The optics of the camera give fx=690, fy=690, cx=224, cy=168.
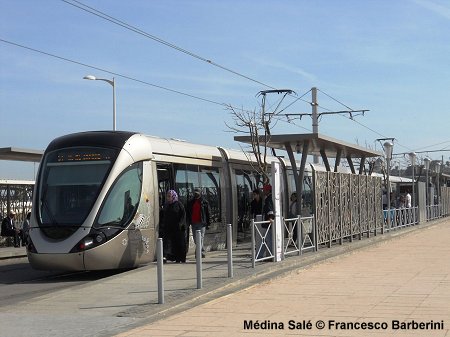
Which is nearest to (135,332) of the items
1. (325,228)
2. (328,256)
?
(328,256)

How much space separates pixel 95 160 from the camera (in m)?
14.9

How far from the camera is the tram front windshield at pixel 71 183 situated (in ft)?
47.3

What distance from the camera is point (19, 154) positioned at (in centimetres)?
2380

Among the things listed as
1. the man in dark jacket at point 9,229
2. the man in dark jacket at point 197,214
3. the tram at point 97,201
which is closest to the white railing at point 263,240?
the man in dark jacket at point 197,214

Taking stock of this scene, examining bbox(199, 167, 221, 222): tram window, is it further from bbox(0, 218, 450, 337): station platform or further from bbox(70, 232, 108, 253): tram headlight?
bbox(70, 232, 108, 253): tram headlight

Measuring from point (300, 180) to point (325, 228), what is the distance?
164 centimetres

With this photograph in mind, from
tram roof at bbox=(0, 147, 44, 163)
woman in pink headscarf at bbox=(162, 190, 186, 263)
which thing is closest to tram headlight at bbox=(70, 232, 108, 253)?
woman in pink headscarf at bbox=(162, 190, 186, 263)

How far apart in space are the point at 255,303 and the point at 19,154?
15.4 meters

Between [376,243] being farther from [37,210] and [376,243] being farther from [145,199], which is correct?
[37,210]

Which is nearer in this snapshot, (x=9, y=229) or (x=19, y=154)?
(x=19, y=154)

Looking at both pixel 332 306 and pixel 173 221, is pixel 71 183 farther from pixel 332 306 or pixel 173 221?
pixel 332 306

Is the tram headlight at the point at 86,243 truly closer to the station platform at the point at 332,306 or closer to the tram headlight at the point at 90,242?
the tram headlight at the point at 90,242

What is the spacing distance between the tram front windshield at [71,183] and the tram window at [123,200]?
0.31 metres

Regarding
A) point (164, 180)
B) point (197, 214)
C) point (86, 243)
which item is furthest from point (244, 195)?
point (86, 243)
